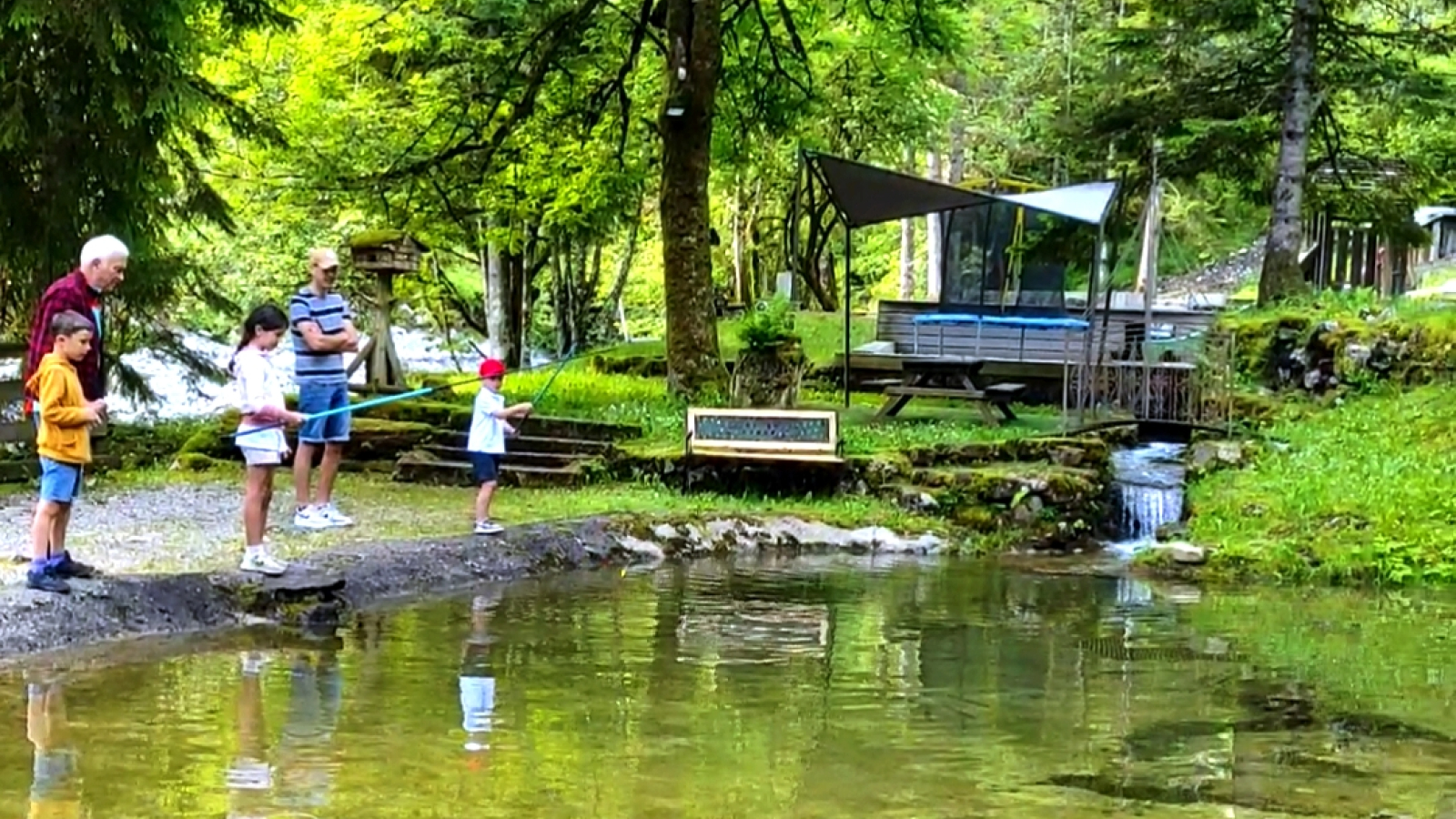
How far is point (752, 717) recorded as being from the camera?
5.92m

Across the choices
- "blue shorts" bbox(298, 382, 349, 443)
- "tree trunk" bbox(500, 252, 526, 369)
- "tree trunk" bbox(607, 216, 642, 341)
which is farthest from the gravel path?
"tree trunk" bbox(607, 216, 642, 341)

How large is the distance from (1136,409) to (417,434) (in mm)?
7612

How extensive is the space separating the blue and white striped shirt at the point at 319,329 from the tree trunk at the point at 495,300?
42.5ft

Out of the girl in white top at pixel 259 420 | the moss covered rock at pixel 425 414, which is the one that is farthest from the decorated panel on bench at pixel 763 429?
the girl in white top at pixel 259 420

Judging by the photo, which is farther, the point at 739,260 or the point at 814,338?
the point at 739,260

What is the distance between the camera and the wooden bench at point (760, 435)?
1214cm

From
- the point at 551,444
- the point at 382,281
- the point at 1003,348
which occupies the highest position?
the point at 382,281

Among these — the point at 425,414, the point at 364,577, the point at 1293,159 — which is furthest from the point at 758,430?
the point at 1293,159

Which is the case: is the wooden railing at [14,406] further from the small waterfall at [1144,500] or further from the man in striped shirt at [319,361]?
the small waterfall at [1144,500]

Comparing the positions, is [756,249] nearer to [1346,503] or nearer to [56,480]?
[1346,503]

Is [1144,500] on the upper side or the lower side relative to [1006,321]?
lower

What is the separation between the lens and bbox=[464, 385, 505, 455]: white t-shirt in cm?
948

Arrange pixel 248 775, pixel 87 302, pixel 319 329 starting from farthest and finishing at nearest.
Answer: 1. pixel 319 329
2. pixel 87 302
3. pixel 248 775

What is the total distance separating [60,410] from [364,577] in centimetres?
212
